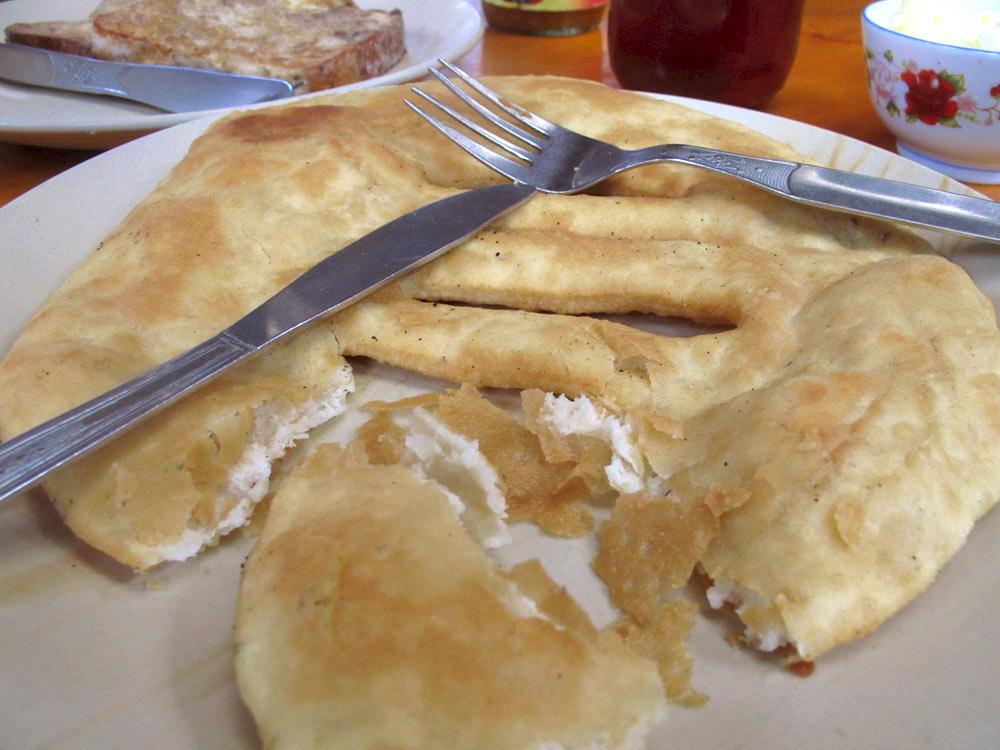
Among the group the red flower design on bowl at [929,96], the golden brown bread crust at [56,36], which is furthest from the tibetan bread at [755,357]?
the golden brown bread crust at [56,36]

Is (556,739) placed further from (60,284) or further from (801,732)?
(60,284)

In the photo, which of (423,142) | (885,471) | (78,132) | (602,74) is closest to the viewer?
(885,471)

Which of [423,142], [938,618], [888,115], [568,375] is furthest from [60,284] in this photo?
[888,115]

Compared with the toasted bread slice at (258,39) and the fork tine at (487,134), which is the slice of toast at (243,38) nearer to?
the toasted bread slice at (258,39)

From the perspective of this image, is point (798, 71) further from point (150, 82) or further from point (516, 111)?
point (150, 82)

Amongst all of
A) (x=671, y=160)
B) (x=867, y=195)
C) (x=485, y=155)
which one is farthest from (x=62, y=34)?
(x=867, y=195)

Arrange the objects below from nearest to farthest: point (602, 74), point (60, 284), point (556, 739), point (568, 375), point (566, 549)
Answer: point (556, 739)
point (566, 549)
point (568, 375)
point (60, 284)
point (602, 74)
